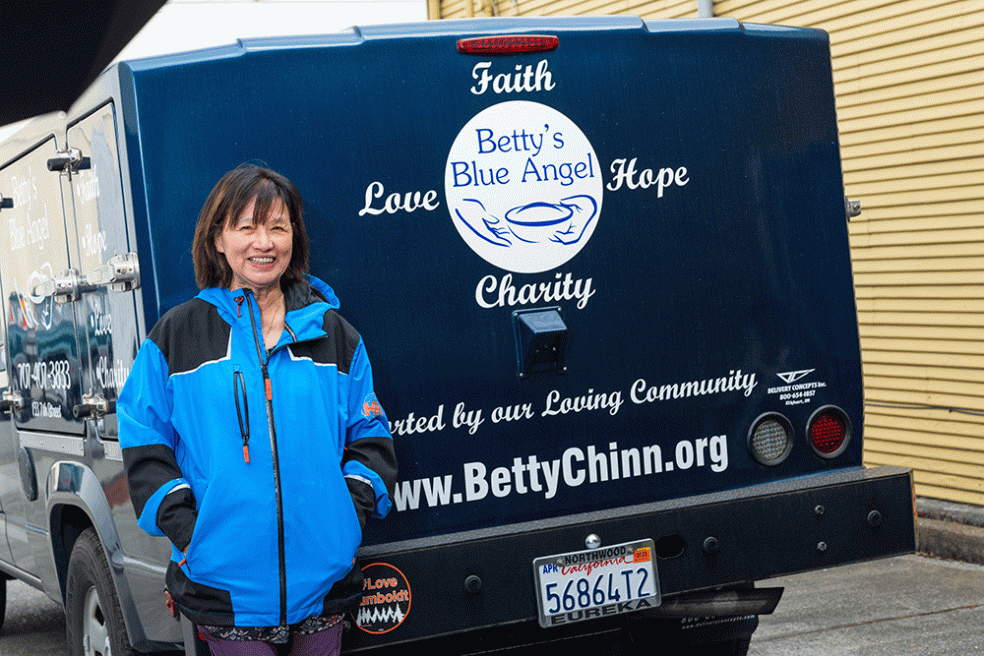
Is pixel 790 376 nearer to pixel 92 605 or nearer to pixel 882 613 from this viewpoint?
pixel 882 613

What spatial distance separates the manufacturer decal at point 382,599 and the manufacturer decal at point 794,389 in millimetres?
1473

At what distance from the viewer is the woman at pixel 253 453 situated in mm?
2861

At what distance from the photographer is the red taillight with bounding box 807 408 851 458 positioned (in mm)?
4094

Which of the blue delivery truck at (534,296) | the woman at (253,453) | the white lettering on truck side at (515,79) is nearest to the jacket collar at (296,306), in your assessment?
the woman at (253,453)

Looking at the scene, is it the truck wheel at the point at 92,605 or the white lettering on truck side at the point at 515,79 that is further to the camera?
the truck wheel at the point at 92,605

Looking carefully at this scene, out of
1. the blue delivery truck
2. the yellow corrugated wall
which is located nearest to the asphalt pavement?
the yellow corrugated wall

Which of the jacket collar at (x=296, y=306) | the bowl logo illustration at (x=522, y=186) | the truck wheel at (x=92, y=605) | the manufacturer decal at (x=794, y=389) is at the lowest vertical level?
the truck wheel at (x=92, y=605)

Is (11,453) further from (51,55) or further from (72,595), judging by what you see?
(51,55)

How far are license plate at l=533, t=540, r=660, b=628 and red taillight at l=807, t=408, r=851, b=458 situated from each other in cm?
78

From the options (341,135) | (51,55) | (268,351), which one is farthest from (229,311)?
(51,55)

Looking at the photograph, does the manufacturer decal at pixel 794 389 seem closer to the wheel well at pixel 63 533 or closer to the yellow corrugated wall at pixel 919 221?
the wheel well at pixel 63 533

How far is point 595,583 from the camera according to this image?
12.0 ft

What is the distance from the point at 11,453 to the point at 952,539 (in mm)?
5096

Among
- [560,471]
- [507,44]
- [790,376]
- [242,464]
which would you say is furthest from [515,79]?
[242,464]
